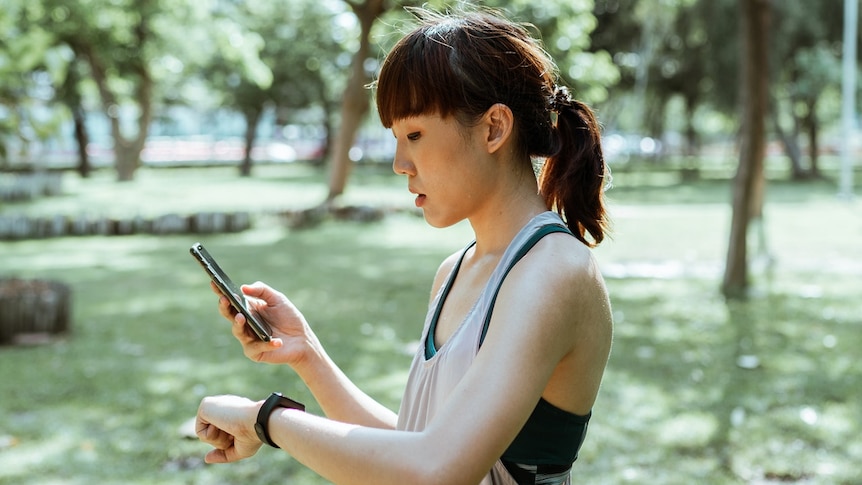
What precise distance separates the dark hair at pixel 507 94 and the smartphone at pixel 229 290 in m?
0.44

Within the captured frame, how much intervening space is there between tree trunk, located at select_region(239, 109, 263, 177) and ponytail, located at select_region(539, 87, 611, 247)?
3867cm

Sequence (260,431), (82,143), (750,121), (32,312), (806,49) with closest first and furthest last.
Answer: (260,431), (32,312), (750,121), (806,49), (82,143)

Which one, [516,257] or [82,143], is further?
[82,143]

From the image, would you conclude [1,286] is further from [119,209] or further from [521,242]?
[119,209]

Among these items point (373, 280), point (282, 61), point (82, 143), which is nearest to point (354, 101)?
point (373, 280)

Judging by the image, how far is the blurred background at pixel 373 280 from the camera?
5258 mm

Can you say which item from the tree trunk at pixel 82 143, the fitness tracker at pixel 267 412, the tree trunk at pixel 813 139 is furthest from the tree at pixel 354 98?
the tree trunk at pixel 82 143

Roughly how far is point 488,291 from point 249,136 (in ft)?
135

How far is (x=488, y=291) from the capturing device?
65.9 inches

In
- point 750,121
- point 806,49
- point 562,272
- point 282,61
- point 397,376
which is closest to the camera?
point 562,272

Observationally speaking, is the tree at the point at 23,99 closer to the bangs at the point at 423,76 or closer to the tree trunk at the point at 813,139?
the bangs at the point at 423,76

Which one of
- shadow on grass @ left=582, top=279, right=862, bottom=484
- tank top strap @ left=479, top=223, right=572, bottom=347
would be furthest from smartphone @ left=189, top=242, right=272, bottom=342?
shadow on grass @ left=582, top=279, right=862, bottom=484

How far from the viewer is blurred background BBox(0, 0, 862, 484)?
5258 mm

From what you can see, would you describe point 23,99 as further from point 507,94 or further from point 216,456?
point 507,94
